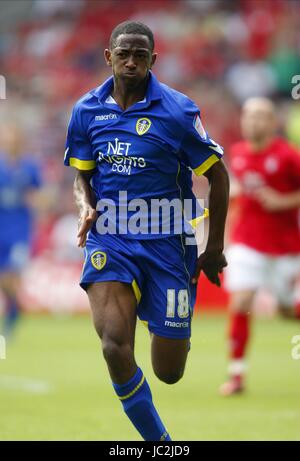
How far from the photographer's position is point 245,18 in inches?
914

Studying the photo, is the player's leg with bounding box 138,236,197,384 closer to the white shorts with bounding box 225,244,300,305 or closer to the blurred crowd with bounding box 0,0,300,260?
the white shorts with bounding box 225,244,300,305

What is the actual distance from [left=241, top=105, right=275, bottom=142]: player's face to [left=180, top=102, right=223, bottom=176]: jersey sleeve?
3.93m

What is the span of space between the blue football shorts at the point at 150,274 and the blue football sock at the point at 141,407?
39 centimetres

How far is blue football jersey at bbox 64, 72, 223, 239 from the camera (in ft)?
19.1

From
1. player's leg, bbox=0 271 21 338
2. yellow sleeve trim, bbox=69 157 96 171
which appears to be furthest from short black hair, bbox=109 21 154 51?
player's leg, bbox=0 271 21 338

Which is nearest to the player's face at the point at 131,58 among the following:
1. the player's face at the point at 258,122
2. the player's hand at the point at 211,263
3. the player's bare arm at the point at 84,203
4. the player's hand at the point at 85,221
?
the player's bare arm at the point at 84,203

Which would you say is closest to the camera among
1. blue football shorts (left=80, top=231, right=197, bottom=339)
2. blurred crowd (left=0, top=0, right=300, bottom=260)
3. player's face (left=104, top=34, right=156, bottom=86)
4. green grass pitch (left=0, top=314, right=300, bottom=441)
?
player's face (left=104, top=34, right=156, bottom=86)

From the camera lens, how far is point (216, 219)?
6016 mm

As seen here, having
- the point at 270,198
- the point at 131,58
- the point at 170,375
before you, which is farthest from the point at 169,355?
the point at 270,198

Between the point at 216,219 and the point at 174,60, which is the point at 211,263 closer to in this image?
the point at 216,219

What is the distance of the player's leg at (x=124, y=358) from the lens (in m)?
5.54
